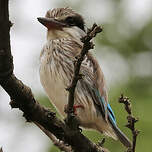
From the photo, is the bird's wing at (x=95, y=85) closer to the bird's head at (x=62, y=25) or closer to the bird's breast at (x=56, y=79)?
the bird's breast at (x=56, y=79)

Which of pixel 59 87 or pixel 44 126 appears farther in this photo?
pixel 59 87

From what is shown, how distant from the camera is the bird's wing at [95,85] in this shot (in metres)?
4.22

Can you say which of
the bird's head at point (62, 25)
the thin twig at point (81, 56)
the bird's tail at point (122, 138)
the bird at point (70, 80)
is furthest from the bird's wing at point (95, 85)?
the thin twig at point (81, 56)

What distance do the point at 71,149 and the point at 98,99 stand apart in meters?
0.71

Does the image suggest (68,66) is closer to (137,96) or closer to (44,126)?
(44,126)

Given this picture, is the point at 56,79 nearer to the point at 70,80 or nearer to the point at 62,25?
the point at 70,80

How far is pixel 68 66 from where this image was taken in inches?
167

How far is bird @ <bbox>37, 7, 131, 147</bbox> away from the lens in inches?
163

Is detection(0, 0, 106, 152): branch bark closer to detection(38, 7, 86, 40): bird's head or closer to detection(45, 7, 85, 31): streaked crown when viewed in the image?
detection(38, 7, 86, 40): bird's head

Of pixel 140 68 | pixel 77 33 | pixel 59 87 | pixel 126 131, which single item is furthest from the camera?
pixel 140 68

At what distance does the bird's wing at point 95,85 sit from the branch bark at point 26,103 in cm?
67

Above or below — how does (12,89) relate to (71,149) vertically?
above

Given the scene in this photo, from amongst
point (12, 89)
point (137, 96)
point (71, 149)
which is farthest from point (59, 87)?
point (137, 96)

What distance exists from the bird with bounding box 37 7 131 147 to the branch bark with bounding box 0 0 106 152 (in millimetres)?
471
